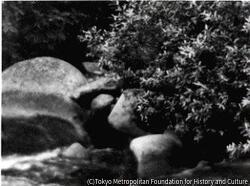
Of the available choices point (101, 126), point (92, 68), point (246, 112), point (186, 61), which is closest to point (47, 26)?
point (92, 68)

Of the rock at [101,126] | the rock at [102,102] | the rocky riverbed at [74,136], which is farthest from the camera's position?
the rock at [102,102]

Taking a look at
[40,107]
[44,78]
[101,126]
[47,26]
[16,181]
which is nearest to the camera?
[16,181]

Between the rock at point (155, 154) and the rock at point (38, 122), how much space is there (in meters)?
1.47

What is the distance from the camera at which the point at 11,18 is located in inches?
359

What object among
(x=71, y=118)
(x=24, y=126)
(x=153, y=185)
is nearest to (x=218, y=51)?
(x=153, y=185)

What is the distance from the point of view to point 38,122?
774 centimetres

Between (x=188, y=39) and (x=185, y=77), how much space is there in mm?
721

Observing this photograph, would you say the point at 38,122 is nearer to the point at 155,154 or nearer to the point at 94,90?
the point at 94,90

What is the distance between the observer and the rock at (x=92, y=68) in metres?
9.25

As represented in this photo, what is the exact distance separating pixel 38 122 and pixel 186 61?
280cm

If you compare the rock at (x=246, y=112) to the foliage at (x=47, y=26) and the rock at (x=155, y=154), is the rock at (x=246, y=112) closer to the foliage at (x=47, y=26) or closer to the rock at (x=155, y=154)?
the rock at (x=155, y=154)

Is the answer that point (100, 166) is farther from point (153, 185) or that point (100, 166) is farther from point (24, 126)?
point (24, 126)

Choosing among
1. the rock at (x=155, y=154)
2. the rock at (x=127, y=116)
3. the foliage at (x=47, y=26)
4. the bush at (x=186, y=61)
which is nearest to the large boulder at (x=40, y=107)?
the rock at (x=127, y=116)

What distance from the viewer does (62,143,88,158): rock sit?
23.7 ft
